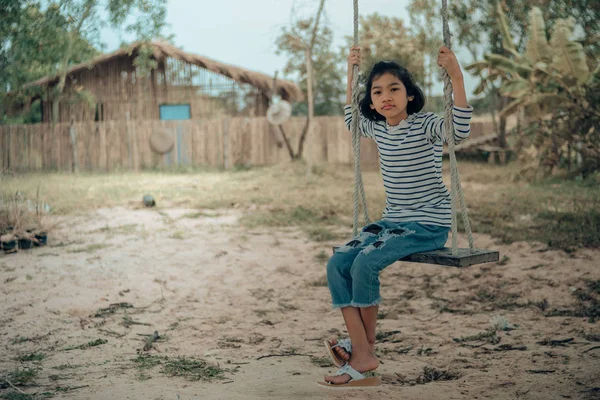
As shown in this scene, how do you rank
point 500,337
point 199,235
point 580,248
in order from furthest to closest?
1. point 199,235
2. point 580,248
3. point 500,337

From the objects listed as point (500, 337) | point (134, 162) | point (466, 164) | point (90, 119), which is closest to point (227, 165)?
point (134, 162)

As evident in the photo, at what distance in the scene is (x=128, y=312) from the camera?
17.1ft

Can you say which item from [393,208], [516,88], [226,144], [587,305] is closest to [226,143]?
[226,144]

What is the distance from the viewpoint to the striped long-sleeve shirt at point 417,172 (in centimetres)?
321

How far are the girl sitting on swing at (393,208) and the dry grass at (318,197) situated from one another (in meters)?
3.68

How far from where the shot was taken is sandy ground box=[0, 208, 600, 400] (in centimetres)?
343

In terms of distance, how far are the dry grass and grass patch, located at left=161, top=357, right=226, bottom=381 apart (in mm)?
3959

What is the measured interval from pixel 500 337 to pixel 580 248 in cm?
241

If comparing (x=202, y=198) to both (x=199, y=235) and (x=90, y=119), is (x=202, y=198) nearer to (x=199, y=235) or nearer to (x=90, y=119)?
(x=199, y=235)

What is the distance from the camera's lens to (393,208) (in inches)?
130

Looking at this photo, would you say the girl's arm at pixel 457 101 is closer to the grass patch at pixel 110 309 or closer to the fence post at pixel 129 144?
the grass patch at pixel 110 309

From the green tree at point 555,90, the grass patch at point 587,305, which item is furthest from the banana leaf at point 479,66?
the grass patch at point 587,305

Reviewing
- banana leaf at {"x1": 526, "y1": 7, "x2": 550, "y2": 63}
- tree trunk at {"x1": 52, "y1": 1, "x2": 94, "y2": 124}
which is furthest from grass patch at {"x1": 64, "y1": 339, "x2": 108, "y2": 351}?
tree trunk at {"x1": 52, "y1": 1, "x2": 94, "y2": 124}

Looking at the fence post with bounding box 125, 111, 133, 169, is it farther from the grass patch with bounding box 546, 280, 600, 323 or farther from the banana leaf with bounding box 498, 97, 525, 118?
the grass patch with bounding box 546, 280, 600, 323
